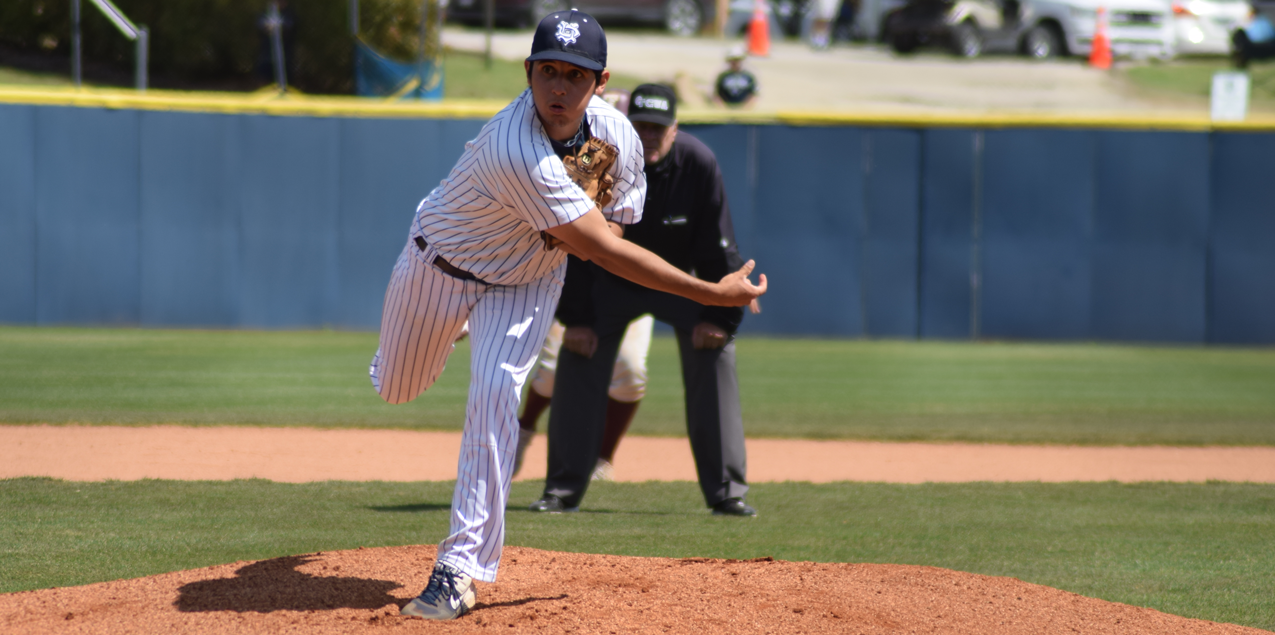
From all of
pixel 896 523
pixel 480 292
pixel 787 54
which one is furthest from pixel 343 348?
pixel 787 54

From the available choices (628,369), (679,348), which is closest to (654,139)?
(679,348)

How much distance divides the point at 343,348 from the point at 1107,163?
857 cm

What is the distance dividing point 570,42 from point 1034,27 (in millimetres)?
25109

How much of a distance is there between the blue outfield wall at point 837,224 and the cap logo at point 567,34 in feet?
35.3

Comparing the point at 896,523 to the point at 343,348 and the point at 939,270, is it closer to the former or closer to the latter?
the point at 343,348

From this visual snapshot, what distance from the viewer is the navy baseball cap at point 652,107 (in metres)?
4.83

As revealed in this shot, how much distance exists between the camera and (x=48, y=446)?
6.47 meters

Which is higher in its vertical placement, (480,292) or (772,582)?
(480,292)

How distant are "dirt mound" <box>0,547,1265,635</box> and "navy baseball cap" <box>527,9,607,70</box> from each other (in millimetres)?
1455

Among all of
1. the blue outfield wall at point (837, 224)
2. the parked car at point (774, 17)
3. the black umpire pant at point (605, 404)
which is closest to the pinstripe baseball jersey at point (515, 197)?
the black umpire pant at point (605, 404)

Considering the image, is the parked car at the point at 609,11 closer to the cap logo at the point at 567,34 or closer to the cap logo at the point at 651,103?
the cap logo at the point at 651,103

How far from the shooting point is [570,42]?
3.08 meters

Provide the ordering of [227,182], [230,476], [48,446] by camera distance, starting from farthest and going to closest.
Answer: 1. [227,182]
2. [48,446]
3. [230,476]

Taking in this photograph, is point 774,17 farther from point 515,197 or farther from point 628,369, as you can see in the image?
point 515,197
